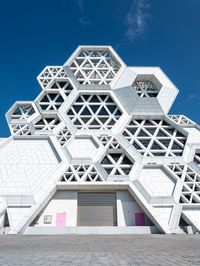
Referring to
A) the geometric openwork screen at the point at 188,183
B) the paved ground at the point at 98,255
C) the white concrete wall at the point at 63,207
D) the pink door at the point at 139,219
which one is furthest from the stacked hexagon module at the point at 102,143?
the paved ground at the point at 98,255

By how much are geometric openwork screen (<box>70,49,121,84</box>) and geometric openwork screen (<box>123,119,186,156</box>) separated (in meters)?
8.66

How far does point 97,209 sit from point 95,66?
21.4 meters

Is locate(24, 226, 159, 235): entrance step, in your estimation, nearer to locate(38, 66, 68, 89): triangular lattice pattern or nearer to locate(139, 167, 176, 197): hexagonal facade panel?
locate(139, 167, 176, 197): hexagonal facade panel

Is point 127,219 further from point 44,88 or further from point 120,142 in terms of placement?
point 44,88

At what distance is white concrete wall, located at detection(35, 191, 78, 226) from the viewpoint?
18.2 meters

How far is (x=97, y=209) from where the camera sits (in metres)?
19.2

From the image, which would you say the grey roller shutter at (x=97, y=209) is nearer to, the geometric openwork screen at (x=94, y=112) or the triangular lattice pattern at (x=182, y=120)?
the geometric openwork screen at (x=94, y=112)

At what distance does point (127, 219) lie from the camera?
18.5 meters

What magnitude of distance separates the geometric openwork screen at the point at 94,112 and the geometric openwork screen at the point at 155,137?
2766 mm

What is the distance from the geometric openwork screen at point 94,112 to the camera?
Answer: 25.4m

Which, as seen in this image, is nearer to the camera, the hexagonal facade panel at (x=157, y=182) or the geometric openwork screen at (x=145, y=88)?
the hexagonal facade panel at (x=157, y=182)

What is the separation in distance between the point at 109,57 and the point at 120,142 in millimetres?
16858

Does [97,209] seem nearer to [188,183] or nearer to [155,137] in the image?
[188,183]

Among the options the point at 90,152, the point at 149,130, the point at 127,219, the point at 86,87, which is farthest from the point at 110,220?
the point at 86,87
